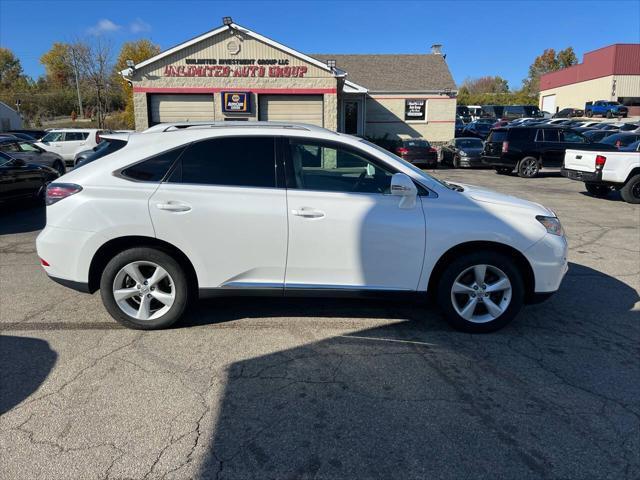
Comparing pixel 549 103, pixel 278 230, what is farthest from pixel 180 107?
pixel 549 103

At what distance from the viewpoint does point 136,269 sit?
4.16 m

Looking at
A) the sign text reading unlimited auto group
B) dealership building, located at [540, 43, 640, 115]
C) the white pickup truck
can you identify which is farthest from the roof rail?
dealership building, located at [540, 43, 640, 115]

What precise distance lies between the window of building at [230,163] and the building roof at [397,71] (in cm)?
2471

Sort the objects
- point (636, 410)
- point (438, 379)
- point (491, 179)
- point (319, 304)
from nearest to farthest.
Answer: point (636, 410), point (438, 379), point (319, 304), point (491, 179)

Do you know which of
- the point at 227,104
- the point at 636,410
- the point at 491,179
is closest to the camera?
the point at 636,410

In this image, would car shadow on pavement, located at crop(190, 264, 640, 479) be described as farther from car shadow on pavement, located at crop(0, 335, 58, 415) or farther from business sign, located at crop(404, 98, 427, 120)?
business sign, located at crop(404, 98, 427, 120)

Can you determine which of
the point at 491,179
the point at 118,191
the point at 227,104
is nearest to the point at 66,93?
A: the point at 227,104

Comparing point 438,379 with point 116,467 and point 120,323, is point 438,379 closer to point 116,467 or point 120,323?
point 116,467

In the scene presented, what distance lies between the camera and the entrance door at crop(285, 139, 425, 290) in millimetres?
4043

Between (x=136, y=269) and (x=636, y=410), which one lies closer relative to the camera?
(x=636, y=410)

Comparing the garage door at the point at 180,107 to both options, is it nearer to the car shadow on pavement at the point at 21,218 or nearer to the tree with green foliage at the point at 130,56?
the car shadow on pavement at the point at 21,218

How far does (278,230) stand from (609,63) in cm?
6470

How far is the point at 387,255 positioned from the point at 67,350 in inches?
108

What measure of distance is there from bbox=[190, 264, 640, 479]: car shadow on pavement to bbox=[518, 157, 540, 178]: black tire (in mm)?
14700
